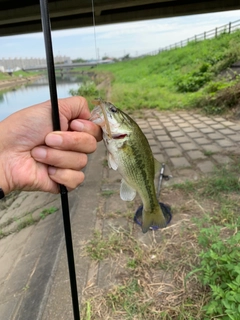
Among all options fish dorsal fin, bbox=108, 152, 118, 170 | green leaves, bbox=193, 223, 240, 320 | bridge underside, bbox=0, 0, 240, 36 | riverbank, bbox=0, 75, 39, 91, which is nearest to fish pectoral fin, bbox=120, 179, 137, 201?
fish dorsal fin, bbox=108, 152, 118, 170

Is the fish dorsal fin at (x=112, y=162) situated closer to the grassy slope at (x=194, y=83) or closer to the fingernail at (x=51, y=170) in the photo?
the fingernail at (x=51, y=170)

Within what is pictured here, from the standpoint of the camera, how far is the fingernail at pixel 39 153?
1.04 m

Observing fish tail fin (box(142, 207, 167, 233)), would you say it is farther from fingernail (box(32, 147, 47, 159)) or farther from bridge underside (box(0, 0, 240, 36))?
bridge underside (box(0, 0, 240, 36))

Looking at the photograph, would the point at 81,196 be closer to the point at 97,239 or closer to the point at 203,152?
the point at 97,239

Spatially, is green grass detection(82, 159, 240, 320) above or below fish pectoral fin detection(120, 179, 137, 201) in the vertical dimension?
below

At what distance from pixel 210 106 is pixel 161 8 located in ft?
7.93

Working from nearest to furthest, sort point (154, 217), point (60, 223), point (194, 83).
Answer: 1. point (154, 217)
2. point (60, 223)
3. point (194, 83)

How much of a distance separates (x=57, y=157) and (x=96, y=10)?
5025 mm

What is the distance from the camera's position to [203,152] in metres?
4.25

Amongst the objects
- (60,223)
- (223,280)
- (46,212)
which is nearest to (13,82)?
(46,212)

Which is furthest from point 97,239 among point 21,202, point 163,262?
point 21,202

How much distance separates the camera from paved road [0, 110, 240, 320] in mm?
2031

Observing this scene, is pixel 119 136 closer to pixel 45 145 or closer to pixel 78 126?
pixel 78 126

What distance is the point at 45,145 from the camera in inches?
41.6
